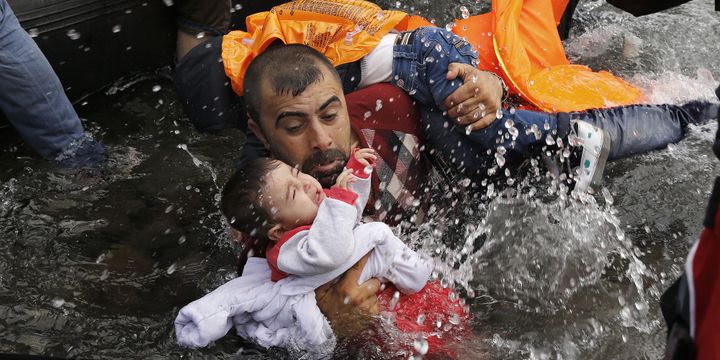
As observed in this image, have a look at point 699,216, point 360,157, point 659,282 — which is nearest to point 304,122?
point 360,157

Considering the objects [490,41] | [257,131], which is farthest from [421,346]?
[490,41]

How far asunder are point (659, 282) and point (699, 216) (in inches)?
24.1

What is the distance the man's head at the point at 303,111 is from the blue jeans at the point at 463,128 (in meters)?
0.35

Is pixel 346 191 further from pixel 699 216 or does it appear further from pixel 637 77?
pixel 637 77

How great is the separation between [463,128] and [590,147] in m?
0.51

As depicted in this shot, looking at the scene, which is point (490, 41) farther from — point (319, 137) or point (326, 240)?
point (326, 240)

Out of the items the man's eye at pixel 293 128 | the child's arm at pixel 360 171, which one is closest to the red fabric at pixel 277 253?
the child's arm at pixel 360 171

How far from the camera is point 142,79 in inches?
190

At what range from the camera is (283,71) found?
311cm

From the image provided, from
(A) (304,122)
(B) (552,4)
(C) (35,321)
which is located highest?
(A) (304,122)

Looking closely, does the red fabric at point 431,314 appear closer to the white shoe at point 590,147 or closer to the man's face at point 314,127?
the man's face at point 314,127

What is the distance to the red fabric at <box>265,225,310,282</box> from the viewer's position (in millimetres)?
2703

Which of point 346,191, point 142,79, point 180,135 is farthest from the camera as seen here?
point 142,79

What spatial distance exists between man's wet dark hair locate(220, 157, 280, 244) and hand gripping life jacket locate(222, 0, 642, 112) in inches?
28.2
